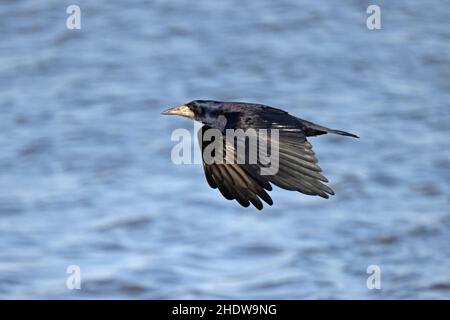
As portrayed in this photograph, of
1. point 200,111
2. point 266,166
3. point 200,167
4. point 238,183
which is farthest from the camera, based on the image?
point 200,167

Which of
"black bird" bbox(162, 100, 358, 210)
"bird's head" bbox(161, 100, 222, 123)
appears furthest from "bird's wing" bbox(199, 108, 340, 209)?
"bird's head" bbox(161, 100, 222, 123)

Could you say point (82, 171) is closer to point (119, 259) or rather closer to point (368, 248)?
point (119, 259)

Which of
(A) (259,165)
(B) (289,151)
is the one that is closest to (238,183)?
(A) (259,165)

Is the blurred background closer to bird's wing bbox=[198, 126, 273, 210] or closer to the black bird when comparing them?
the black bird

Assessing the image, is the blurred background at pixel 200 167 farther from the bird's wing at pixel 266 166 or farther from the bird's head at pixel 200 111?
the bird's wing at pixel 266 166

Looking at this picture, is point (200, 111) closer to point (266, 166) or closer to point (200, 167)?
point (266, 166)

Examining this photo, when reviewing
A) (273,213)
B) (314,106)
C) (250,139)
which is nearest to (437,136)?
(314,106)

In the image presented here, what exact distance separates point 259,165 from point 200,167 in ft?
23.1

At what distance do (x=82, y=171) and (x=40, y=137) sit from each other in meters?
0.77

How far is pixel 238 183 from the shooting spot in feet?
26.3

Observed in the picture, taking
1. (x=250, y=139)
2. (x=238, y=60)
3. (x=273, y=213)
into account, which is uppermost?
(x=238, y=60)

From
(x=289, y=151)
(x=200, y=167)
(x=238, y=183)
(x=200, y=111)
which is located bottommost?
(x=238, y=183)

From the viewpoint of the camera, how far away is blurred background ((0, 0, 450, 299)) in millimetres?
13086

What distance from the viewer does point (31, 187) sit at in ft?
47.4
